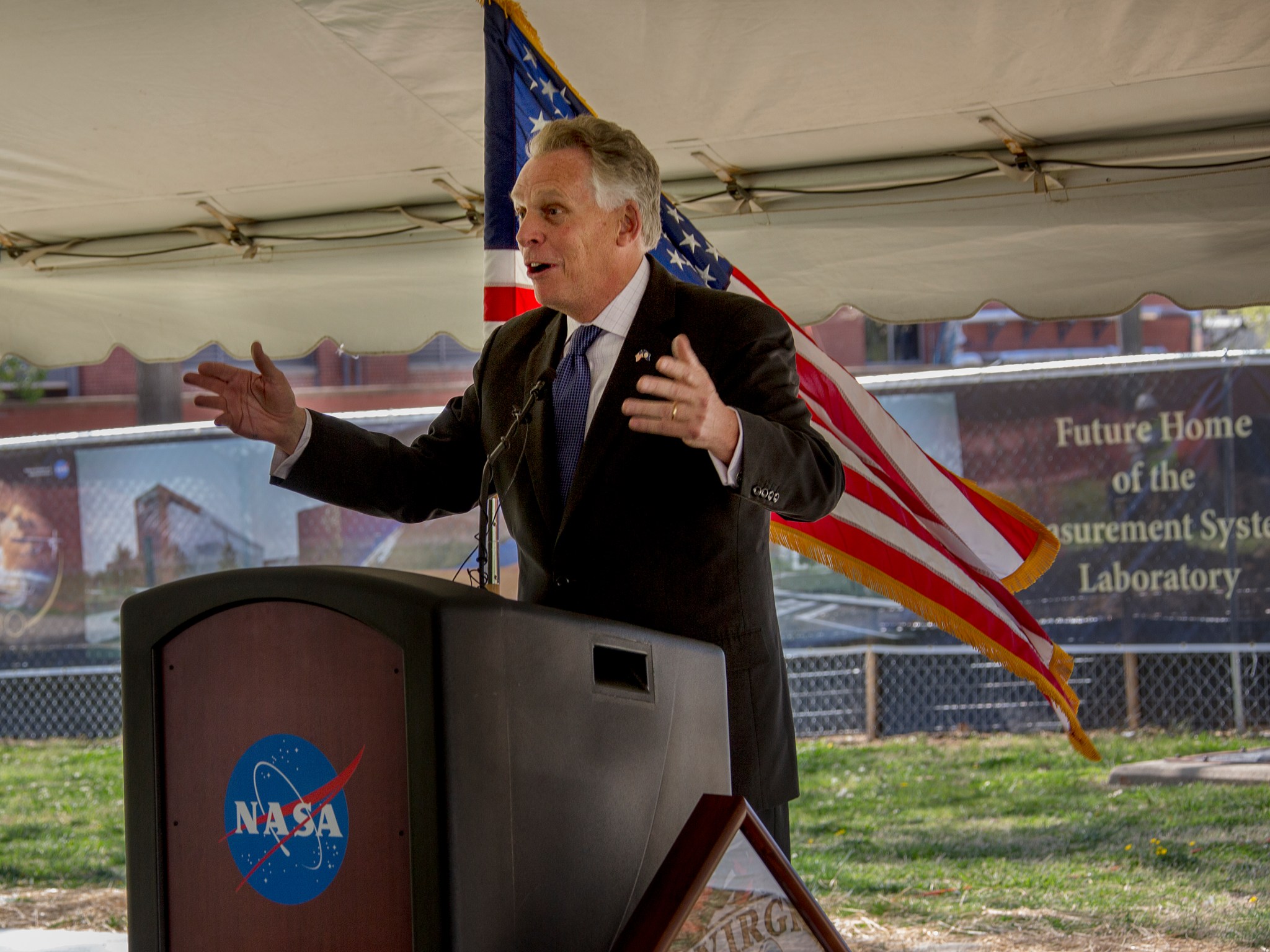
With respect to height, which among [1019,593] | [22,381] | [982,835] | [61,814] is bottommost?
[61,814]

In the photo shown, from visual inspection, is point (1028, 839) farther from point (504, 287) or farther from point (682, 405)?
point (682, 405)

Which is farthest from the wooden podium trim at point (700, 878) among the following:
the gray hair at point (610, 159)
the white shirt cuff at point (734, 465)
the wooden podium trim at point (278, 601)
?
the gray hair at point (610, 159)

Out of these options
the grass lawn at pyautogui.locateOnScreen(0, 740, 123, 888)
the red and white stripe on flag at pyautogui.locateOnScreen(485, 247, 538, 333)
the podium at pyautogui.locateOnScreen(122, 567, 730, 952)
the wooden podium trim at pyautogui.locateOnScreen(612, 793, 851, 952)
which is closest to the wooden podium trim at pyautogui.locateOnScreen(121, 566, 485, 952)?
the podium at pyautogui.locateOnScreen(122, 567, 730, 952)

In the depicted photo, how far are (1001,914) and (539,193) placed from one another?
3863 mm

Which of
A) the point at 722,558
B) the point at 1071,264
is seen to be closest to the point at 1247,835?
the point at 1071,264

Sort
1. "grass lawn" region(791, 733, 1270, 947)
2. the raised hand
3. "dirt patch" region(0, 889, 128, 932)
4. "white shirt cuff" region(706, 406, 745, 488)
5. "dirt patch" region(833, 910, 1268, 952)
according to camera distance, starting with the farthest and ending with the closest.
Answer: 1. "dirt patch" region(0, 889, 128, 932)
2. "grass lawn" region(791, 733, 1270, 947)
3. "dirt patch" region(833, 910, 1268, 952)
4. "white shirt cuff" region(706, 406, 745, 488)
5. the raised hand

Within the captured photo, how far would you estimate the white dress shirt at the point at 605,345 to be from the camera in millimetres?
1648

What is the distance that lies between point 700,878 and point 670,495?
1.92ft

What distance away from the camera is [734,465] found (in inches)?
51.4

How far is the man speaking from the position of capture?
1.50 metres

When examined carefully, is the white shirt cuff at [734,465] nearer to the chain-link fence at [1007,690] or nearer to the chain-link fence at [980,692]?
the chain-link fence at [1007,690]

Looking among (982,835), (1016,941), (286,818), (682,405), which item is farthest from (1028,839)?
(286,818)

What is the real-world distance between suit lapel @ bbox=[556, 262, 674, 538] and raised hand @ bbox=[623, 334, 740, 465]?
0.23 meters

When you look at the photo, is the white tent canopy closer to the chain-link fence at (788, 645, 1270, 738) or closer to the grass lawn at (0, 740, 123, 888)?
the grass lawn at (0, 740, 123, 888)
